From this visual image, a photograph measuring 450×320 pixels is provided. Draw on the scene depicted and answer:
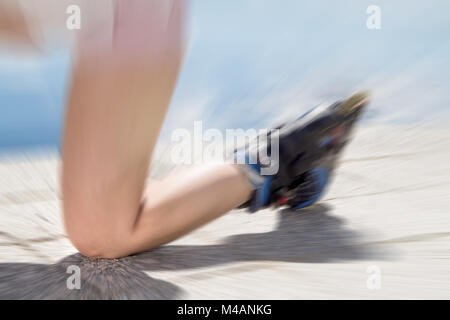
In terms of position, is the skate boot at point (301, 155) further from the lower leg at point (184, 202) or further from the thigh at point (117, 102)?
the thigh at point (117, 102)

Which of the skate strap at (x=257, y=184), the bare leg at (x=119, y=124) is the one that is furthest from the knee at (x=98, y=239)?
the skate strap at (x=257, y=184)

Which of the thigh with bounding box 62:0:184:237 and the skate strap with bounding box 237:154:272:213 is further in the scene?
the skate strap with bounding box 237:154:272:213

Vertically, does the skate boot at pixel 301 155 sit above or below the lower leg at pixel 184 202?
above

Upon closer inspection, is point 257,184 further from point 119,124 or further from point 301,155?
point 119,124

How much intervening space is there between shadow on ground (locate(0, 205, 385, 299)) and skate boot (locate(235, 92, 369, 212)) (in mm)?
41

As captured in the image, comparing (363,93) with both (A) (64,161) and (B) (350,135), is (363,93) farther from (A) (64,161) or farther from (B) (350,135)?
(A) (64,161)

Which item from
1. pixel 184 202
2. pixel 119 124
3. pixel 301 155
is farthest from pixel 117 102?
pixel 301 155

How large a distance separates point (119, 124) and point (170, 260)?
0.49 feet

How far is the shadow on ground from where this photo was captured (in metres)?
0.50

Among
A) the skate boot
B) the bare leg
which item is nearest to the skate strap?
the skate boot

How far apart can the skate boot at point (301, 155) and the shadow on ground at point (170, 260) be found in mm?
41

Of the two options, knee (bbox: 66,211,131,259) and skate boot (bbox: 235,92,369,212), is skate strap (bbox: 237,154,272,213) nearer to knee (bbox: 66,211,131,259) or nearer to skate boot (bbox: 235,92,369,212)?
skate boot (bbox: 235,92,369,212)

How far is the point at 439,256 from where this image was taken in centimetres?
58

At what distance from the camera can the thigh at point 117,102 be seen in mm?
540
